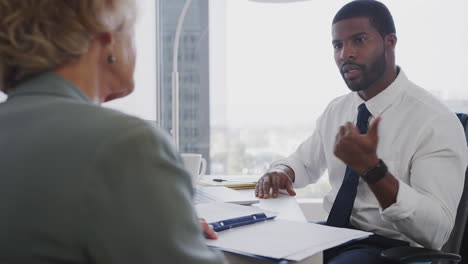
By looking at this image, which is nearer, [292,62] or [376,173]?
[376,173]

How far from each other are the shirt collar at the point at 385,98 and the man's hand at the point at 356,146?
0.42 metres

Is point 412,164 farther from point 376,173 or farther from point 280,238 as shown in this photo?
point 280,238

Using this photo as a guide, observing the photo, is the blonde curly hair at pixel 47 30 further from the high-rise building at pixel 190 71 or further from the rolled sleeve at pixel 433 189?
the high-rise building at pixel 190 71

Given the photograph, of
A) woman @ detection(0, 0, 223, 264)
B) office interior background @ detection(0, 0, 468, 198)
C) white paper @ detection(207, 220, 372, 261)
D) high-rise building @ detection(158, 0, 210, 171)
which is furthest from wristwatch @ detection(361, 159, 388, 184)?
high-rise building @ detection(158, 0, 210, 171)

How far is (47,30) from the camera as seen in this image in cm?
59

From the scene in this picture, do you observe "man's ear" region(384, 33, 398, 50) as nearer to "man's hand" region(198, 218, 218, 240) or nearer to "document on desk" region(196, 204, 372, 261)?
"document on desk" region(196, 204, 372, 261)

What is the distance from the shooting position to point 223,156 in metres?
3.16

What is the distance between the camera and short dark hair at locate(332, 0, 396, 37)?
163 centimetres

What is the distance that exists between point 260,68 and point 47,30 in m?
2.45

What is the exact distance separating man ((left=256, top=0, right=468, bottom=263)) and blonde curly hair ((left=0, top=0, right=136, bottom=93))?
712 millimetres

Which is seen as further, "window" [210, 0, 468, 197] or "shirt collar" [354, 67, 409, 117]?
"window" [210, 0, 468, 197]

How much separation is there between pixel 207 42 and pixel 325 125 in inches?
57.6

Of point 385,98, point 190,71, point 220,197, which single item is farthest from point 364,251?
point 190,71

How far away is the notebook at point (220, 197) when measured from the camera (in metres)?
1.28
